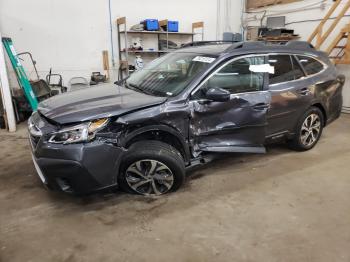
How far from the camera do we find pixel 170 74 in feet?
9.20

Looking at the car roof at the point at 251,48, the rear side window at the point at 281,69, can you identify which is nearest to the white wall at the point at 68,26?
the car roof at the point at 251,48

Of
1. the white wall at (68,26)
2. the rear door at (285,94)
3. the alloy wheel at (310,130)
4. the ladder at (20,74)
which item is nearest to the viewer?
the rear door at (285,94)

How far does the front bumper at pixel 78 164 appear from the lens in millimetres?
2055

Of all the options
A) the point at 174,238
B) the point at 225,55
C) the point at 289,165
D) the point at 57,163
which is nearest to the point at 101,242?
the point at 174,238

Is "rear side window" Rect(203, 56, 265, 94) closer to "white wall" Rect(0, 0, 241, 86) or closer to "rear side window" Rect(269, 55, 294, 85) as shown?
"rear side window" Rect(269, 55, 294, 85)

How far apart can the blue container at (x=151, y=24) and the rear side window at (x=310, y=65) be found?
12.7ft

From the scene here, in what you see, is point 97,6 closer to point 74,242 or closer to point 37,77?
point 37,77

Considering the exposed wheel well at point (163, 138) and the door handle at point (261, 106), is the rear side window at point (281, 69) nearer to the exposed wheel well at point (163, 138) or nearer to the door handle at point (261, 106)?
the door handle at point (261, 106)

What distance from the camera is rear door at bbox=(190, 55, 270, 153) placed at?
2508 millimetres

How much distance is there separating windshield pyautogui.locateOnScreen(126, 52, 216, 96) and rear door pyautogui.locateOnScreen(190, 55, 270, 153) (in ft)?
0.52

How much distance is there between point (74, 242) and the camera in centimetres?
194

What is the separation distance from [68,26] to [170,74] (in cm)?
411

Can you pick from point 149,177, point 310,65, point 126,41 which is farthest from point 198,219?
point 126,41

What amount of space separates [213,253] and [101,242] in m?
0.76
